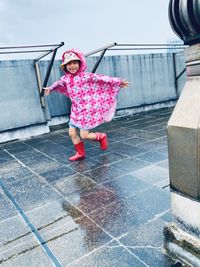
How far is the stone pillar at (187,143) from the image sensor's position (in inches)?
54.1

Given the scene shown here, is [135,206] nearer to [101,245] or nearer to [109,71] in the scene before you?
[101,245]

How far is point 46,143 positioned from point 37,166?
4.74 ft

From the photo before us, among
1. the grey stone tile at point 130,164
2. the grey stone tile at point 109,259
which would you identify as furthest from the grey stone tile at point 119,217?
the grey stone tile at point 130,164

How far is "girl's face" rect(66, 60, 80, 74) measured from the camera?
12.8ft

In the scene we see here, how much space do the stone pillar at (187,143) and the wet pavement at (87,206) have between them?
267 millimetres

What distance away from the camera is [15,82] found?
587 cm

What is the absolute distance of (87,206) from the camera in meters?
2.64

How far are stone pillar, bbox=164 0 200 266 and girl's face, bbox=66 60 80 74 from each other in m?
2.58

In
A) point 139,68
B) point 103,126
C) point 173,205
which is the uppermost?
point 139,68

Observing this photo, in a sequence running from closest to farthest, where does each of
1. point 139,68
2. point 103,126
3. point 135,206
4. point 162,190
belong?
point 135,206 < point 162,190 < point 103,126 < point 139,68

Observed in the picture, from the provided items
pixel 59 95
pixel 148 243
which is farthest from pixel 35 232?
pixel 59 95

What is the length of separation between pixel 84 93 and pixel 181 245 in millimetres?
2833

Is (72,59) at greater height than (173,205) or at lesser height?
greater

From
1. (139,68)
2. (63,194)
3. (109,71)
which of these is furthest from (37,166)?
(139,68)
